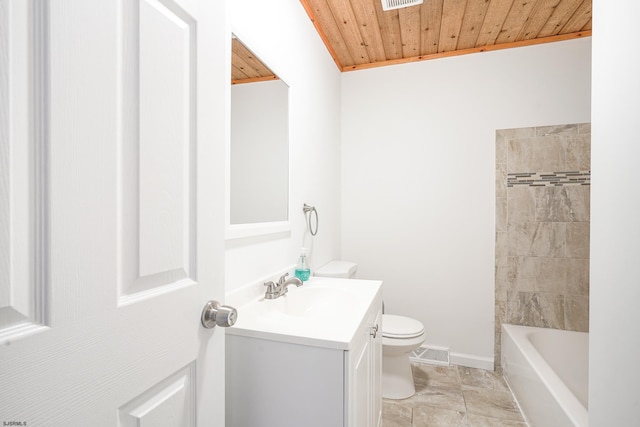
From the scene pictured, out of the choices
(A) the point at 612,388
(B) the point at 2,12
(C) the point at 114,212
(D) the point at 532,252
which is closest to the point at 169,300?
(C) the point at 114,212

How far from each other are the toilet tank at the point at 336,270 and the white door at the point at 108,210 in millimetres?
1390

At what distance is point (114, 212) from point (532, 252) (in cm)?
269

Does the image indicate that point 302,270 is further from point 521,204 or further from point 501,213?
point 521,204

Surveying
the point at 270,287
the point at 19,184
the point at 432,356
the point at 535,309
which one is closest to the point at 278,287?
the point at 270,287

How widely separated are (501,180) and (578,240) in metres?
0.67

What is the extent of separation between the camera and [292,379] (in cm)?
93

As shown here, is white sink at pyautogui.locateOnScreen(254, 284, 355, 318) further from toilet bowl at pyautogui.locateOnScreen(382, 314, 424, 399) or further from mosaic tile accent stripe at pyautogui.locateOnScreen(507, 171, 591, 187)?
mosaic tile accent stripe at pyautogui.locateOnScreen(507, 171, 591, 187)

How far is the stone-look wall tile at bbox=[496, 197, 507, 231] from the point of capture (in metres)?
2.39

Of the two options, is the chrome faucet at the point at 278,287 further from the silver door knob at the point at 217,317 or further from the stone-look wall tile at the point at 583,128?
the stone-look wall tile at the point at 583,128

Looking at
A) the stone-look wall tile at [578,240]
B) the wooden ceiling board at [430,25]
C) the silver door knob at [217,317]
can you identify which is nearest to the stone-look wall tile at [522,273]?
the stone-look wall tile at [578,240]

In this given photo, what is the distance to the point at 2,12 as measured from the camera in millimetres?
365

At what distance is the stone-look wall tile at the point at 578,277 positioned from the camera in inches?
87.8

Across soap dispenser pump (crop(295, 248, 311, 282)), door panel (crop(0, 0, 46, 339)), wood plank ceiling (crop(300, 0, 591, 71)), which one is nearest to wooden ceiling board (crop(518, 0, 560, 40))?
wood plank ceiling (crop(300, 0, 591, 71))

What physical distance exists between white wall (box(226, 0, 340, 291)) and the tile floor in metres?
1.06
